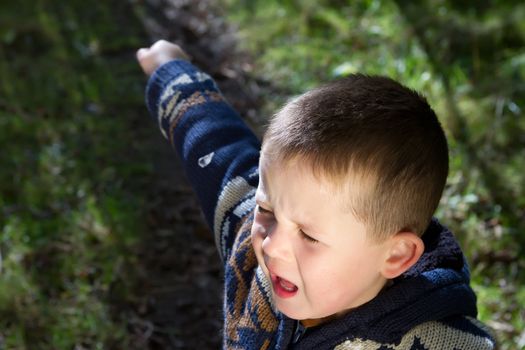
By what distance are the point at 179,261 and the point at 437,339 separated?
173 centimetres

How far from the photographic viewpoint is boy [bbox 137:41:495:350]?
4.62ft

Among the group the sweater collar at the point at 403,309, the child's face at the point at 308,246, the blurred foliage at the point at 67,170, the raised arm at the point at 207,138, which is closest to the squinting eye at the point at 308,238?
the child's face at the point at 308,246

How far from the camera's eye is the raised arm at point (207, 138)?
1977 mm

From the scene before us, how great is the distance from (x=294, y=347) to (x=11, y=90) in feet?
10.9

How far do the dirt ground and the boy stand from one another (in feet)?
3.18

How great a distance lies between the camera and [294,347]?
170 centimetres

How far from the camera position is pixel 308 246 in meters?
1.48

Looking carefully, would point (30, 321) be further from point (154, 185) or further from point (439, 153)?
point (439, 153)

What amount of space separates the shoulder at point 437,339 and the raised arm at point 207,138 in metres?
0.52

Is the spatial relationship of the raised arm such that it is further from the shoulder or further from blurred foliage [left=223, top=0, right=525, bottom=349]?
blurred foliage [left=223, top=0, right=525, bottom=349]

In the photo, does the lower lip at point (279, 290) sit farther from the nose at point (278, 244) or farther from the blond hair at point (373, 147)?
the blond hair at point (373, 147)

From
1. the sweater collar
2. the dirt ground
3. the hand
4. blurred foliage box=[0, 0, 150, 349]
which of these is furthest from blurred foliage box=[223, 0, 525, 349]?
the hand

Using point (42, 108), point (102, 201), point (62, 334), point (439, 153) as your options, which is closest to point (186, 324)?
point (62, 334)

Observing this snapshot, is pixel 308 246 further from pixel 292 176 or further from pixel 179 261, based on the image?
A: pixel 179 261
